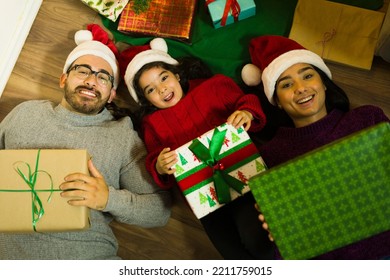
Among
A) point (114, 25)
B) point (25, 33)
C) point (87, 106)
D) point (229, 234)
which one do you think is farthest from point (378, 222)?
point (25, 33)

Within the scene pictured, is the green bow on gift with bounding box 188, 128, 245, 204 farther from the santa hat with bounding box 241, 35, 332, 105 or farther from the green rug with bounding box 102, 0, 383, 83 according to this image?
the green rug with bounding box 102, 0, 383, 83

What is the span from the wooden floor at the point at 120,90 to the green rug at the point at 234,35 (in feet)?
0.92

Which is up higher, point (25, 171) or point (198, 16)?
point (198, 16)

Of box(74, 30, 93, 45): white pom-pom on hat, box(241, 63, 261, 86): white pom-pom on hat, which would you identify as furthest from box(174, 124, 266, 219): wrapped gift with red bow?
box(74, 30, 93, 45): white pom-pom on hat

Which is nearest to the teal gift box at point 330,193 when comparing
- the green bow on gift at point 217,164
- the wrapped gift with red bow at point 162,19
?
the green bow on gift at point 217,164

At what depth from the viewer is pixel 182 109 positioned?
1.37 metres

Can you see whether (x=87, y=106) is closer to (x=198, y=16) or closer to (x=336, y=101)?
(x=198, y=16)

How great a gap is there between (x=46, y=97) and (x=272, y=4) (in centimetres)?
112

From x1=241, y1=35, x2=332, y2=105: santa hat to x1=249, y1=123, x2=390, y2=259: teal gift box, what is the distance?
44cm

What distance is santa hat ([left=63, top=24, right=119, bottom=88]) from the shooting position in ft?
4.61

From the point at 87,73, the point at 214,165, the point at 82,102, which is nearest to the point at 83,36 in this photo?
the point at 87,73
